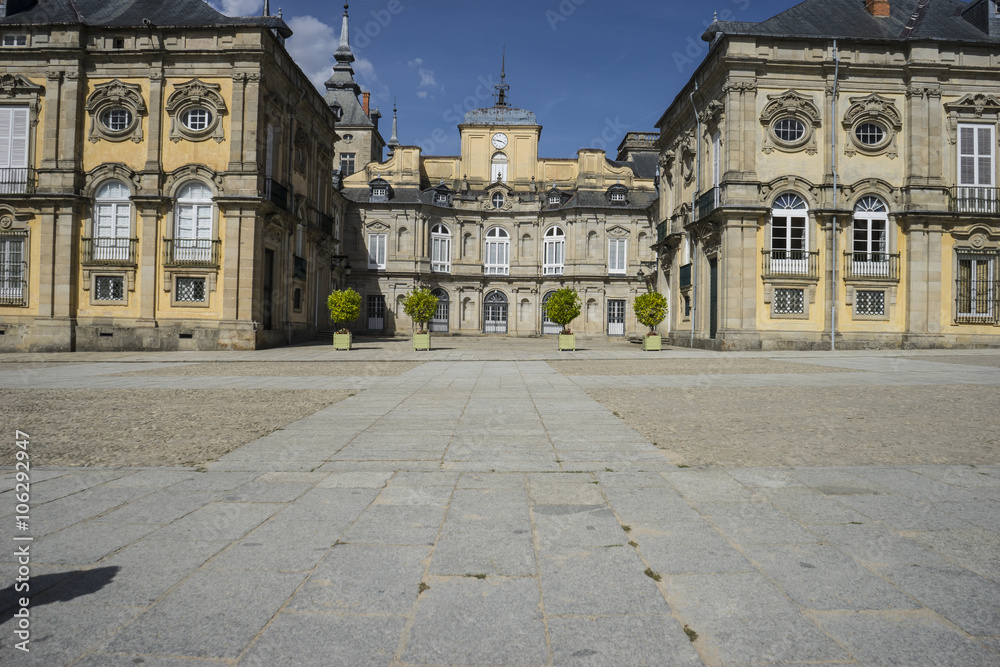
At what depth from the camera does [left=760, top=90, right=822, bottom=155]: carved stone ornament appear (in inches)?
937

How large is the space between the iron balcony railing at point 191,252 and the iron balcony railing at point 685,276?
21192 millimetres

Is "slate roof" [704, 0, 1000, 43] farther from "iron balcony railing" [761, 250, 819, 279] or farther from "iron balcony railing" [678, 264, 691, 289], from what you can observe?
"iron balcony railing" [678, 264, 691, 289]

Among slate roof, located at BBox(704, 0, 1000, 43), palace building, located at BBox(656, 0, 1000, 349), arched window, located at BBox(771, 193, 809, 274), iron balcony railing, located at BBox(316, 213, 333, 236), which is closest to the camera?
palace building, located at BBox(656, 0, 1000, 349)

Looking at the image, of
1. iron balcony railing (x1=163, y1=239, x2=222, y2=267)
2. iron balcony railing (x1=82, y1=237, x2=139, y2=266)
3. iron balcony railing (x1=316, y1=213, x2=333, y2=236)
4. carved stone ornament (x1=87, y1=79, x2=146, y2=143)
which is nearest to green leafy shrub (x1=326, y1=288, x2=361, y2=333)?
iron balcony railing (x1=163, y1=239, x2=222, y2=267)

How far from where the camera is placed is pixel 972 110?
79.9ft

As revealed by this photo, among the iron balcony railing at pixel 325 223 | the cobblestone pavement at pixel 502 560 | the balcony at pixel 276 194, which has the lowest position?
the cobblestone pavement at pixel 502 560

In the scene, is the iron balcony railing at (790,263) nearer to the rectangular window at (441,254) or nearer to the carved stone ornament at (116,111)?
the carved stone ornament at (116,111)

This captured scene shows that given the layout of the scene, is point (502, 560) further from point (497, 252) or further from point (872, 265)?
point (497, 252)

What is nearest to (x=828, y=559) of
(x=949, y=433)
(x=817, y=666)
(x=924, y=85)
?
(x=817, y=666)

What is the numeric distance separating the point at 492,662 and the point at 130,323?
25428mm

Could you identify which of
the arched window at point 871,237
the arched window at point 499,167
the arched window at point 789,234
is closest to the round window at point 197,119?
the arched window at point 789,234

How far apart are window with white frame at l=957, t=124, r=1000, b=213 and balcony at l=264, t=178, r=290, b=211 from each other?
28896 millimetres

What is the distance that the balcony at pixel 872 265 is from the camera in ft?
79.3

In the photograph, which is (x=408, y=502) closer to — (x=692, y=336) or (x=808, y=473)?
(x=808, y=473)
